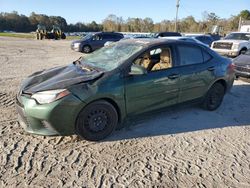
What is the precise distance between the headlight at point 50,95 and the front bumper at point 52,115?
0.05m

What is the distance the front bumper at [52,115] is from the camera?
11.6 feet

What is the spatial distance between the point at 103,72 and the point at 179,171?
6.03ft

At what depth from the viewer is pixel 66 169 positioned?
329 cm

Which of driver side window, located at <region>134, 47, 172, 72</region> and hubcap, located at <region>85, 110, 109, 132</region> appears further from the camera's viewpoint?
driver side window, located at <region>134, 47, 172, 72</region>

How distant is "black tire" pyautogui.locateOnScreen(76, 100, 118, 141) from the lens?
380 centimetres

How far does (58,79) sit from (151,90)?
1.54 metres

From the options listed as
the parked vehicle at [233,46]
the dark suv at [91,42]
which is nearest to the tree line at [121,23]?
the dark suv at [91,42]

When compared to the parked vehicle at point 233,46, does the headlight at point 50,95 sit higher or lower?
higher

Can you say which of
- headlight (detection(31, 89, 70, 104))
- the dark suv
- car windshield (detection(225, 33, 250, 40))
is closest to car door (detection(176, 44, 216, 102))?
headlight (detection(31, 89, 70, 104))

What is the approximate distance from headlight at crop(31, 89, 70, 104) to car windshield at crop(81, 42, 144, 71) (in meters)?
0.87

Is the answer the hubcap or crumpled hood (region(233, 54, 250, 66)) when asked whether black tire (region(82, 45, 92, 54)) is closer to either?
crumpled hood (region(233, 54, 250, 66))

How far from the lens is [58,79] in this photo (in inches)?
156

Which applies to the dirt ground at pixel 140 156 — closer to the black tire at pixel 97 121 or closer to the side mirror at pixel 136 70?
the black tire at pixel 97 121

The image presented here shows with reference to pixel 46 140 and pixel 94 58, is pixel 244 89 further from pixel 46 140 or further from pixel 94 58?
pixel 46 140
